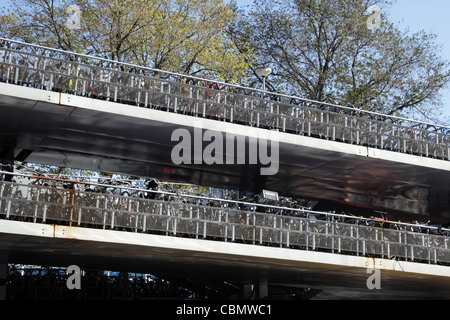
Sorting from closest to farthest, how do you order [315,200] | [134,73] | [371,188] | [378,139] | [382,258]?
[134,73] → [382,258] → [378,139] → [371,188] → [315,200]

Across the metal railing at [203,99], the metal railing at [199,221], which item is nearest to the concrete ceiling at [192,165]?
the metal railing at [203,99]

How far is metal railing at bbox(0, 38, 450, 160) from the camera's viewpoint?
17.3 metres

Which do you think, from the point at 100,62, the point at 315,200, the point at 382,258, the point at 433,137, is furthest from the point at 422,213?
the point at 100,62

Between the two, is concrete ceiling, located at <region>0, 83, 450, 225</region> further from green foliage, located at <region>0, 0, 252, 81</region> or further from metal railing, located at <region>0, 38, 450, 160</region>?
green foliage, located at <region>0, 0, 252, 81</region>

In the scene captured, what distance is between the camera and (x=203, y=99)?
19.4 m

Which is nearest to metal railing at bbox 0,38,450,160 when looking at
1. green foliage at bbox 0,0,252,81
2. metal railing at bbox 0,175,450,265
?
metal railing at bbox 0,175,450,265

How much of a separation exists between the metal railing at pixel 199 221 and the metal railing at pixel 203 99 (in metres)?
2.43

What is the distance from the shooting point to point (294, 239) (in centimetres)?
1894

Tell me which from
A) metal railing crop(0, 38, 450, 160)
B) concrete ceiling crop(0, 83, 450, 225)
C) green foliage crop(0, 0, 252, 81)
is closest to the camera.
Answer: metal railing crop(0, 38, 450, 160)

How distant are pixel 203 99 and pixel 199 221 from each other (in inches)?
143

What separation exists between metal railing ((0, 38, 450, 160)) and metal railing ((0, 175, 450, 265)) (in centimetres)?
243

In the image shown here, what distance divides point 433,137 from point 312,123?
14.5 feet

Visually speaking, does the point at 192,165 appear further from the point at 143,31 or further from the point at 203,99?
the point at 143,31
